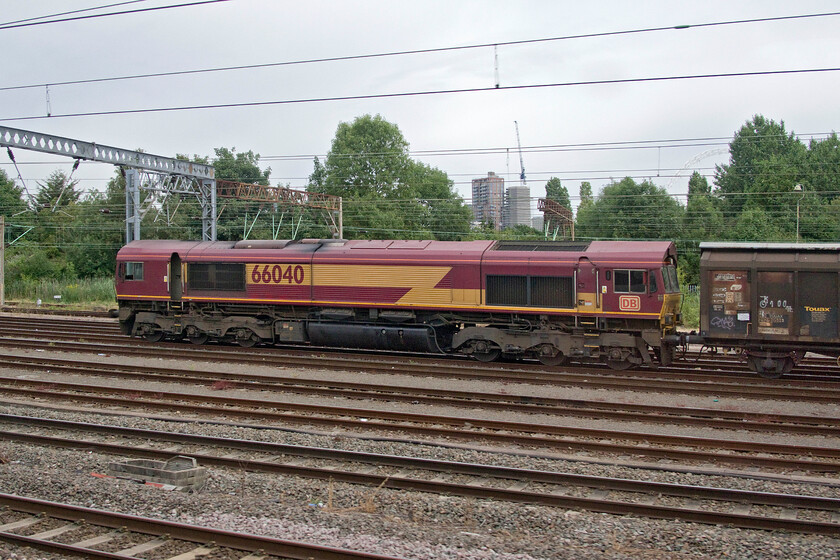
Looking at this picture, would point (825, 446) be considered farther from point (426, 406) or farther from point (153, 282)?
point (153, 282)

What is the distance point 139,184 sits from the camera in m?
30.2

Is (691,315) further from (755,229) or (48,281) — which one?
(48,281)

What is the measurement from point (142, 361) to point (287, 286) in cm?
469

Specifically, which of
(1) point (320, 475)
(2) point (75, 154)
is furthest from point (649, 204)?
(1) point (320, 475)

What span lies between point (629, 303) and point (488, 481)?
9.19 m

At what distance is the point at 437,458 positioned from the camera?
10.5 meters

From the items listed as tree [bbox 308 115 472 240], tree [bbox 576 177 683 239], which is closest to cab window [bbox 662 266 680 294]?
tree [bbox 576 177 683 239]

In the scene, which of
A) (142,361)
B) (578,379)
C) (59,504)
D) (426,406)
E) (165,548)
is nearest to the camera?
(165,548)

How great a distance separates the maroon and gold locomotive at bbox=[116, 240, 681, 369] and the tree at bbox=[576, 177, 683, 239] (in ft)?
112

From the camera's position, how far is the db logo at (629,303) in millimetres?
17219

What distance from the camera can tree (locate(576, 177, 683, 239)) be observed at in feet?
167

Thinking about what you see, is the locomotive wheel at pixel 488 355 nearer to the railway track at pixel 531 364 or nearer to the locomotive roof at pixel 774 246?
the railway track at pixel 531 364

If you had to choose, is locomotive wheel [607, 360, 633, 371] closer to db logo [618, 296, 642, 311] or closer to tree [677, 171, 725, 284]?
db logo [618, 296, 642, 311]

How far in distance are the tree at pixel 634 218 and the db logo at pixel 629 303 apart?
113ft
